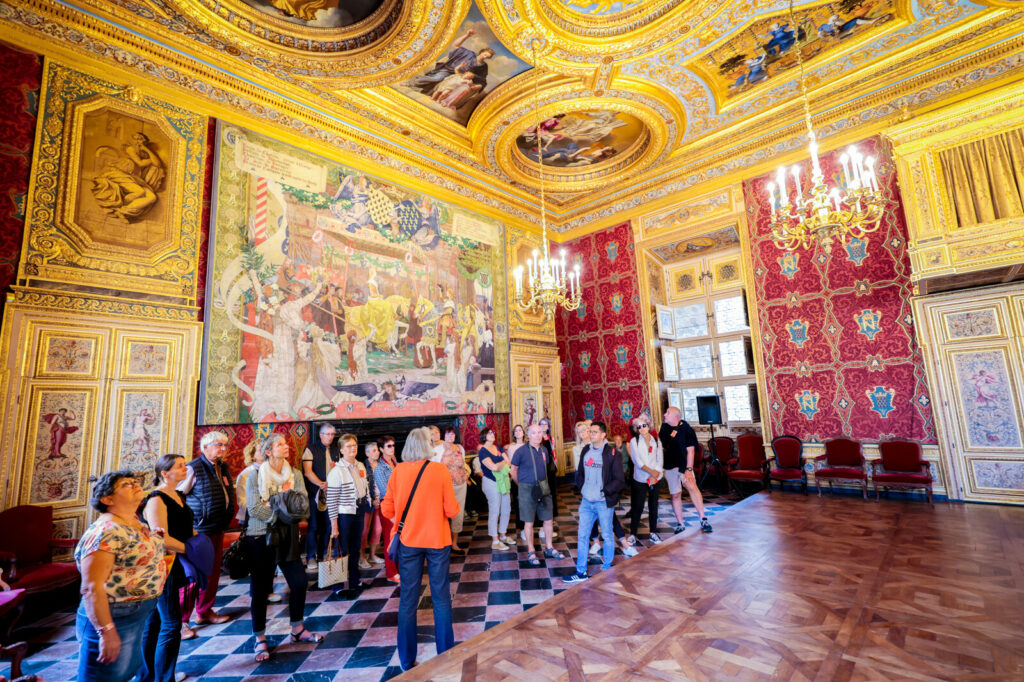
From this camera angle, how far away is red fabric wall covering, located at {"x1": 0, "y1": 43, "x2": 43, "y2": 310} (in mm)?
4496

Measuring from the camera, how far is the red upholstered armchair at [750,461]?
7.56 metres

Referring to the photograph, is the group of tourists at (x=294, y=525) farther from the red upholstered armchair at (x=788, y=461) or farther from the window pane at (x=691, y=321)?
the window pane at (x=691, y=321)

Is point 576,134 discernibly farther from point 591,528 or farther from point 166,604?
point 166,604

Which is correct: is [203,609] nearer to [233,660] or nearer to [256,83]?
[233,660]

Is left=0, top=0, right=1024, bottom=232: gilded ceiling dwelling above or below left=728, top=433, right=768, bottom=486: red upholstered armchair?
above

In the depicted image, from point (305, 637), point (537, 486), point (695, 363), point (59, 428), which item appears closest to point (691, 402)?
point (695, 363)

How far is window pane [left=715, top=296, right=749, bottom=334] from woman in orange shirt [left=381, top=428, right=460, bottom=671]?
9118 millimetres

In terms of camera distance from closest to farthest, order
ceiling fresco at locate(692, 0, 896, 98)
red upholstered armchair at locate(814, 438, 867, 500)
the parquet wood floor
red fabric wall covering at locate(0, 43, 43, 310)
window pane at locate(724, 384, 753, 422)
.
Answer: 1. the parquet wood floor
2. red fabric wall covering at locate(0, 43, 43, 310)
3. ceiling fresco at locate(692, 0, 896, 98)
4. red upholstered armchair at locate(814, 438, 867, 500)
5. window pane at locate(724, 384, 753, 422)

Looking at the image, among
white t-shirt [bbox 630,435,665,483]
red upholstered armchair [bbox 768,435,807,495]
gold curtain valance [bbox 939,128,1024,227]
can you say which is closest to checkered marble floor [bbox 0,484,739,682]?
white t-shirt [bbox 630,435,665,483]

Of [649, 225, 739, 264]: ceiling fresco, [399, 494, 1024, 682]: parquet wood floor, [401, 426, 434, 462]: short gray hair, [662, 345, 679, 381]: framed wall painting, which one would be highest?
[649, 225, 739, 264]: ceiling fresco

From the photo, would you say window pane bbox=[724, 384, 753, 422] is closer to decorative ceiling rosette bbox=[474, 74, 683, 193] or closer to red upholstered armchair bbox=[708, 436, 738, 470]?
red upholstered armchair bbox=[708, 436, 738, 470]

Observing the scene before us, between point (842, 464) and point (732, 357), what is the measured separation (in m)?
3.47

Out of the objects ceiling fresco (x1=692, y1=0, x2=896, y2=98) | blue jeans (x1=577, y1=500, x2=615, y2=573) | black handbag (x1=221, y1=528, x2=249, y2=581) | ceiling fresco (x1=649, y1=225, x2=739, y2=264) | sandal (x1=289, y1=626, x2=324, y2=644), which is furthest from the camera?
ceiling fresco (x1=649, y1=225, x2=739, y2=264)

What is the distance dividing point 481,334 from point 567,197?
4161 mm
